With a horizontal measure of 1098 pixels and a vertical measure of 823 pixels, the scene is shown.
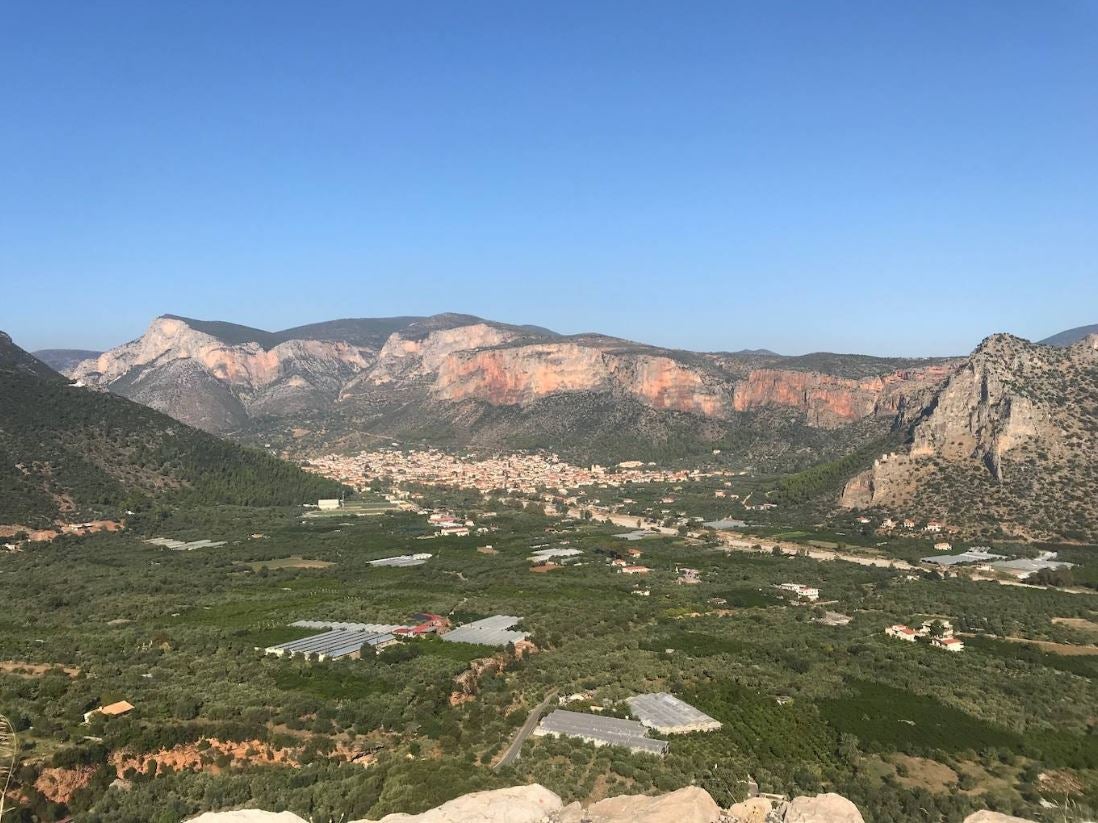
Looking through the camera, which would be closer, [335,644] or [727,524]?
[335,644]

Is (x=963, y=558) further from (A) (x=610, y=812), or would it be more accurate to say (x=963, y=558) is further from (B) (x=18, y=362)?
(B) (x=18, y=362)

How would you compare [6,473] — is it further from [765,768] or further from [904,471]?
[904,471]

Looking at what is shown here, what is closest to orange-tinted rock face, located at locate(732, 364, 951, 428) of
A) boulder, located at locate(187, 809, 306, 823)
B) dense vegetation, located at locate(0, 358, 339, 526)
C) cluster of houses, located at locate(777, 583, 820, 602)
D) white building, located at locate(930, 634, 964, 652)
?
cluster of houses, located at locate(777, 583, 820, 602)

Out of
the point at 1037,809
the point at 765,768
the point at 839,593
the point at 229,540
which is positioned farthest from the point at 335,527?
the point at 1037,809

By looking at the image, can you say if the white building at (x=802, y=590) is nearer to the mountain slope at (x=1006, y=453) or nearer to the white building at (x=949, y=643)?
the white building at (x=949, y=643)

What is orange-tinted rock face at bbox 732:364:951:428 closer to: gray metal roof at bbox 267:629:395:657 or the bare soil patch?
gray metal roof at bbox 267:629:395:657

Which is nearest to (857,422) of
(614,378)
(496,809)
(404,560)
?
(614,378)
